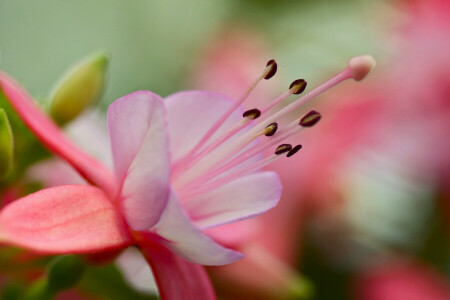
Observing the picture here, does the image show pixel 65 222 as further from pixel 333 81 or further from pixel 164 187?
pixel 333 81

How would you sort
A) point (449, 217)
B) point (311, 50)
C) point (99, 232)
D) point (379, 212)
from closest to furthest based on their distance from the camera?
point (99, 232) < point (449, 217) < point (379, 212) < point (311, 50)

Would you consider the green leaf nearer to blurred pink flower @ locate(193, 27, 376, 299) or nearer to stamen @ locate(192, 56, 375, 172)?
blurred pink flower @ locate(193, 27, 376, 299)

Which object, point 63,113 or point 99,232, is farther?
point 63,113

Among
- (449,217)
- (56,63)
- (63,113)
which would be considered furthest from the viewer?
(56,63)

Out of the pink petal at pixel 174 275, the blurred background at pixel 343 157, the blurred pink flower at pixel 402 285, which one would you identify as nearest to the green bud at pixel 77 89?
the blurred background at pixel 343 157

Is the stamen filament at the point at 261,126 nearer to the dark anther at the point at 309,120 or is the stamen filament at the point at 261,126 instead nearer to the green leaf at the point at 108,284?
the dark anther at the point at 309,120

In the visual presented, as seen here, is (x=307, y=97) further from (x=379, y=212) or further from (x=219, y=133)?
(x=379, y=212)

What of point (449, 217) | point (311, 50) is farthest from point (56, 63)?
point (449, 217)

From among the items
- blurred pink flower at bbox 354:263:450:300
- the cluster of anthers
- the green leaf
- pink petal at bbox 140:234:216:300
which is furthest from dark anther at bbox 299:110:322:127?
blurred pink flower at bbox 354:263:450:300
